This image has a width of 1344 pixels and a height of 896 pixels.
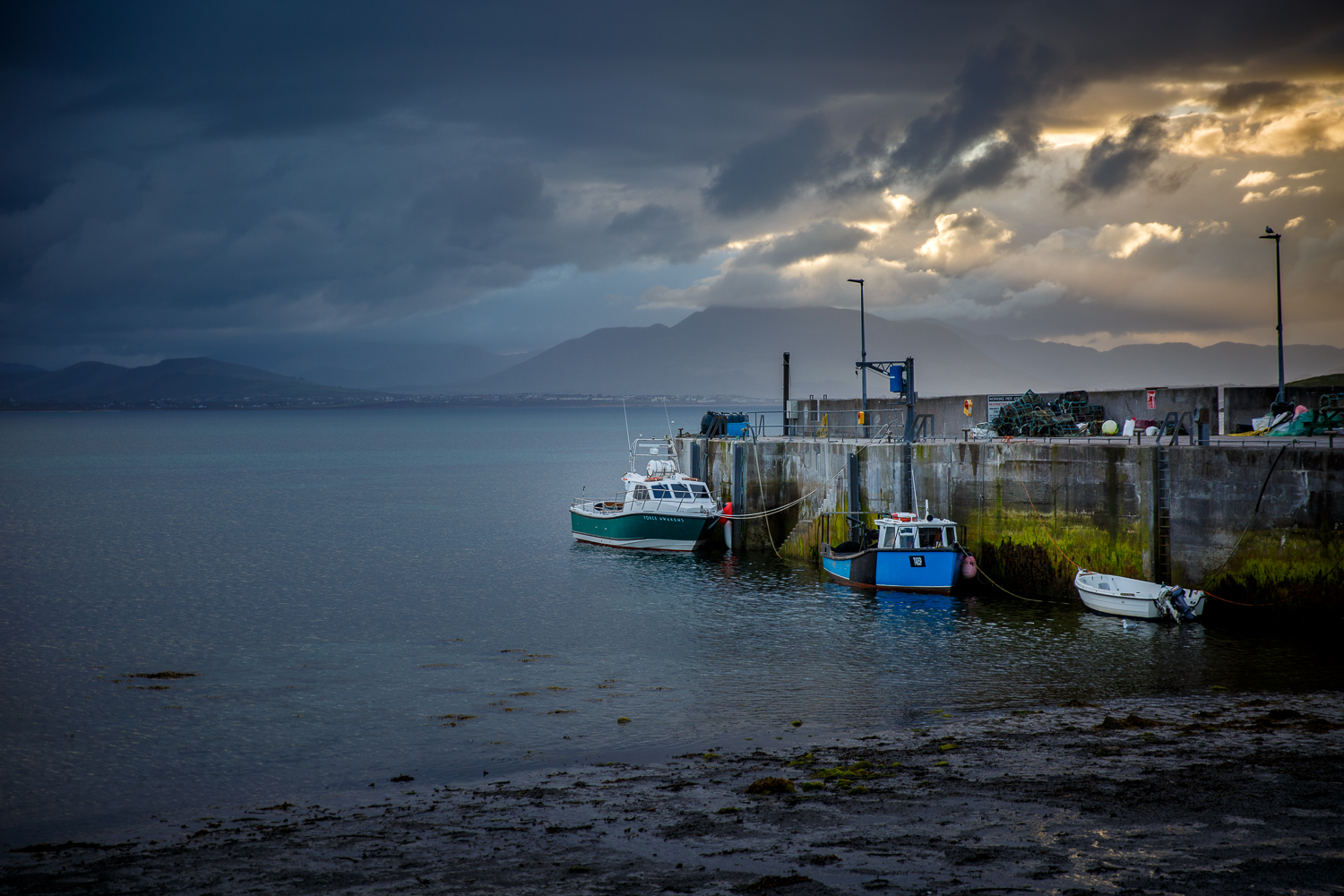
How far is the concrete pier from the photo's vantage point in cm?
2241

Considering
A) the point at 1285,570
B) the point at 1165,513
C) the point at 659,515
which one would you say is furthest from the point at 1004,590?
the point at 659,515

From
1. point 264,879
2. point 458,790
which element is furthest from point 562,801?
point 264,879

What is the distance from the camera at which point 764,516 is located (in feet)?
129

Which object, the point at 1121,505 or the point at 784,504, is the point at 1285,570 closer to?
the point at 1121,505

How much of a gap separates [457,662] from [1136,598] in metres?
17.1

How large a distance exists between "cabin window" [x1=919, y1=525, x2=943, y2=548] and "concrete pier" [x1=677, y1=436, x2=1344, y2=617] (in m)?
1.13

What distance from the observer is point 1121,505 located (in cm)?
2548

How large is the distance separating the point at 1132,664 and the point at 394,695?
52.0 ft

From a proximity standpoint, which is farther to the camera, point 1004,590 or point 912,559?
point 912,559

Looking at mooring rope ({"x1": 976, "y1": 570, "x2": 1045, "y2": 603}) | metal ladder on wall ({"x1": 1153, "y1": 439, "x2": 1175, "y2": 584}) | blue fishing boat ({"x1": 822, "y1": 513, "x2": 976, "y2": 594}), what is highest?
metal ladder on wall ({"x1": 1153, "y1": 439, "x2": 1175, "y2": 584})

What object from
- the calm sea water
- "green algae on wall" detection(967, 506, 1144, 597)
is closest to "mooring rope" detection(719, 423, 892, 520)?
the calm sea water

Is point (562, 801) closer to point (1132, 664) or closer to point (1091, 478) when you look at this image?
point (1132, 664)

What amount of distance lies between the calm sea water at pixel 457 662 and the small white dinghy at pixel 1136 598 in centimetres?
50

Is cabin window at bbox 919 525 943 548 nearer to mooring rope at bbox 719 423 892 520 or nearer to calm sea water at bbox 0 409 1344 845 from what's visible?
calm sea water at bbox 0 409 1344 845
